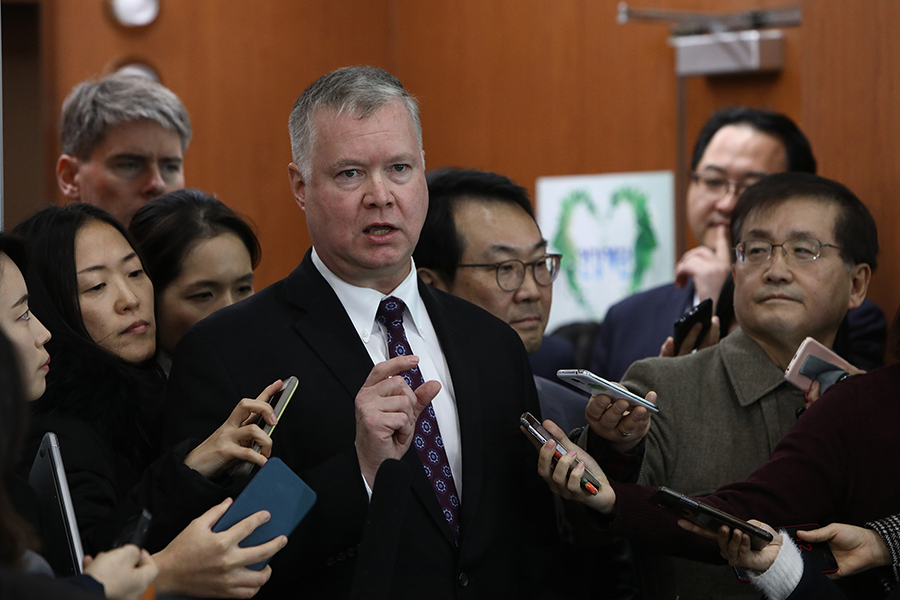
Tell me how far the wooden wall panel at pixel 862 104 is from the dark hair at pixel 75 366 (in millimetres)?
2339

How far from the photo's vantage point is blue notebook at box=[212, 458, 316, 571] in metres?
1.75

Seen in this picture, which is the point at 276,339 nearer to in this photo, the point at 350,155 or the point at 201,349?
the point at 201,349

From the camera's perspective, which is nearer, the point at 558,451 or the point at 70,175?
the point at 558,451

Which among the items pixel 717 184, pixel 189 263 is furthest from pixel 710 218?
pixel 189 263

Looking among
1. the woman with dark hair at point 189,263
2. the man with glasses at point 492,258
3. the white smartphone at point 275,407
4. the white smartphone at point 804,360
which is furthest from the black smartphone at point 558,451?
the woman with dark hair at point 189,263

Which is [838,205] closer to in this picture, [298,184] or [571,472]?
[571,472]

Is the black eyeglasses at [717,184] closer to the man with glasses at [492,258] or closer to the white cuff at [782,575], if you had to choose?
the man with glasses at [492,258]

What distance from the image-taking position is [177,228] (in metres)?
2.90

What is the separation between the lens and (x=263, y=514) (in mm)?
1734

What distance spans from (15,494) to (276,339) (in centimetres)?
61

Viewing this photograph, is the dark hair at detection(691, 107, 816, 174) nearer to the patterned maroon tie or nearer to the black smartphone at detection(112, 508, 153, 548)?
the patterned maroon tie

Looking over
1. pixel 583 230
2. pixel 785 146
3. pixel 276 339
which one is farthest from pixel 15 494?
pixel 583 230

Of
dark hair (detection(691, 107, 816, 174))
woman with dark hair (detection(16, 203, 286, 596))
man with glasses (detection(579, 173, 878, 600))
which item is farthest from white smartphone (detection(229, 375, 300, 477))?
dark hair (detection(691, 107, 816, 174))

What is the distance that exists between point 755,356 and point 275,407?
133cm
